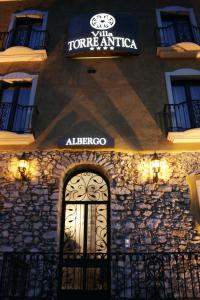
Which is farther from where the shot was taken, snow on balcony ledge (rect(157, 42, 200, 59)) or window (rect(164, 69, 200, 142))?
snow on balcony ledge (rect(157, 42, 200, 59))

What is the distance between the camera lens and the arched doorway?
704 centimetres

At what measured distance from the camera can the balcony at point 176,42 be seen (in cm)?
954

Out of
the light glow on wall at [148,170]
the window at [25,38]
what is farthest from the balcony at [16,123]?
the light glow on wall at [148,170]

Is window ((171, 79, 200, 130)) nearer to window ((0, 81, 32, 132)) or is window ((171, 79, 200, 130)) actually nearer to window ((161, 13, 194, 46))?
window ((161, 13, 194, 46))

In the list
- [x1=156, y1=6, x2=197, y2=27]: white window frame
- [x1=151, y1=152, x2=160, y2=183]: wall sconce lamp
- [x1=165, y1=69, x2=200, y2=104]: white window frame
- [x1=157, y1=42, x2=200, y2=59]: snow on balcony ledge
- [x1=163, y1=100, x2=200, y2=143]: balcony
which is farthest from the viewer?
[x1=156, y1=6, x2=197, y2=27]: white window frame

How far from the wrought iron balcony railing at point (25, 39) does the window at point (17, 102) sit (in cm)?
151

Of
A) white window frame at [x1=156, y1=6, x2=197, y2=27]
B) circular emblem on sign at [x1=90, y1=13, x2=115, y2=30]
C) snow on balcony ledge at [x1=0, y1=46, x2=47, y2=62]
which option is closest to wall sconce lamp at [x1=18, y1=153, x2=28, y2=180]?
snow on balcony ledge at [x1=0, y1=46, x2=47, y2=62]

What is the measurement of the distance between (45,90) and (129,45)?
3397mm

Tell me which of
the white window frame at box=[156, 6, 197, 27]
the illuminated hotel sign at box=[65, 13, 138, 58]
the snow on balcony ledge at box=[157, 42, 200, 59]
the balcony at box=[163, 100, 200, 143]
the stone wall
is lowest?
the stone wall

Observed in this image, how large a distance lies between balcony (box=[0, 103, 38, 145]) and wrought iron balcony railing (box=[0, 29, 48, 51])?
2588 millimetres

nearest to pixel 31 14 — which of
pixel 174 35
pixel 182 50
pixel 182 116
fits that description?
pixel 174 35

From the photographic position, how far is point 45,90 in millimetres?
9234

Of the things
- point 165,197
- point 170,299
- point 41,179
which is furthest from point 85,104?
point 170,299

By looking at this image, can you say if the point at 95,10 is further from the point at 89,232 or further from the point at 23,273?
the point at 23,273
